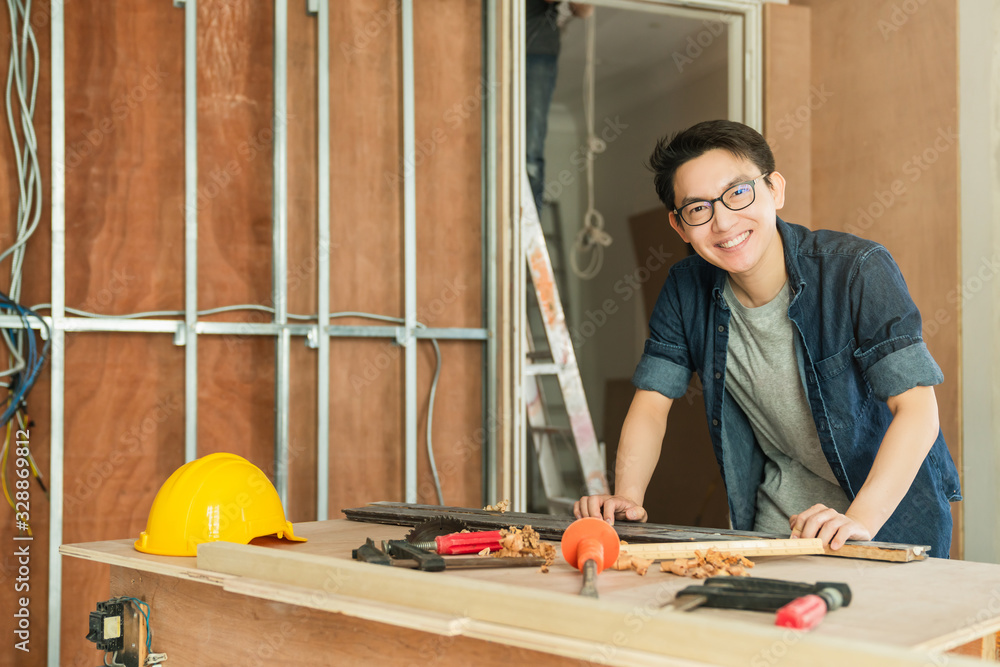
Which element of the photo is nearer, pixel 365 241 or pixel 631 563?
pixel 631 563

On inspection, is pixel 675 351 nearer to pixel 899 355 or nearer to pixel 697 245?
pixel 697 245

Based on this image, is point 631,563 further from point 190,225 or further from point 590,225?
point 590,225

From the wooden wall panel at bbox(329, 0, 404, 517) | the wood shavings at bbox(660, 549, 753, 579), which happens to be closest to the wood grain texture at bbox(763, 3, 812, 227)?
the wooden wall panel at bbox(329, 0, 404, 517)

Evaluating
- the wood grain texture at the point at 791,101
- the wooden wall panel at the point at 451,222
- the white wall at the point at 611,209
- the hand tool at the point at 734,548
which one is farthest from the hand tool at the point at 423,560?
the white wall at the point at 611,209

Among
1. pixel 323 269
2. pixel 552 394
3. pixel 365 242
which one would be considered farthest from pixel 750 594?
pixel 552 394

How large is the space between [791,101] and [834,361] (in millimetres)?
2140

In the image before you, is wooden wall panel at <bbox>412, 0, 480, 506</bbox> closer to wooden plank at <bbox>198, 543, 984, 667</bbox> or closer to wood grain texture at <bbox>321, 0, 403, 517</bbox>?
wood grain texture at <bbox>321, 0, 403, 517</bbox>

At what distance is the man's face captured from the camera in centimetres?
163

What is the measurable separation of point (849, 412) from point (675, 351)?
398 mm

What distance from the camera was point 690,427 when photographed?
3.94 metres

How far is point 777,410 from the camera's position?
1761 mm

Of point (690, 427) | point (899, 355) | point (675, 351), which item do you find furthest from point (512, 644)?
point (690, 427)

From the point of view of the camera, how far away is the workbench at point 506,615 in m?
0.83

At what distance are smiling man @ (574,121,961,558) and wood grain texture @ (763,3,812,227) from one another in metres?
1.73
